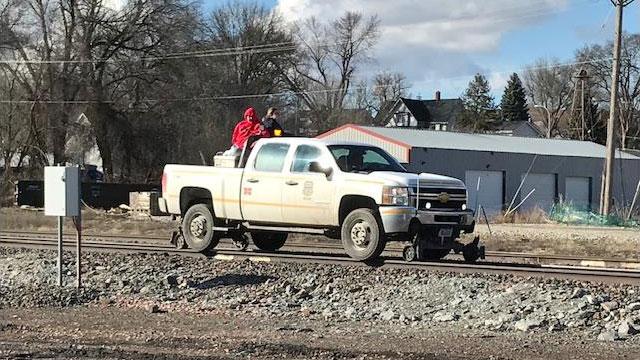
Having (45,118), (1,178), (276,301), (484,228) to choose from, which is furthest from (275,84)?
(276,301)

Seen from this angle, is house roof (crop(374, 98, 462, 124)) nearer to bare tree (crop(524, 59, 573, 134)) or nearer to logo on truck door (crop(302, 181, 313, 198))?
bare tree (crop(524, 59, 573, 134))

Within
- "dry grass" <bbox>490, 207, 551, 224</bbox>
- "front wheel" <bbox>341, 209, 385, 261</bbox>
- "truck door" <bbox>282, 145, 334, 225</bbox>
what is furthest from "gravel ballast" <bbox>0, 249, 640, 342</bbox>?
"dry grass" <bbox>490, 207, 551, 224</bbox>

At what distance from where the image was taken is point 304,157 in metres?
15.2

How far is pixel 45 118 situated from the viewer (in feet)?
180

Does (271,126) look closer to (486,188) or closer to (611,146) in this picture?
(611,146)

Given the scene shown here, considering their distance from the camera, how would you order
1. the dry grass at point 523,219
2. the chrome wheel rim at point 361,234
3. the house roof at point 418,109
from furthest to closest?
the house roof at point 418,109, the dry grass at point 523,219, the chrome wheel rim at point 361,234

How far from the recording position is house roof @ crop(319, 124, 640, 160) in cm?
4838

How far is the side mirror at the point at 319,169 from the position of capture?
14.7 meters

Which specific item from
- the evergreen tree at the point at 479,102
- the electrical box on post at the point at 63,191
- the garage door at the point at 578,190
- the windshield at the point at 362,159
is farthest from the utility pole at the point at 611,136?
the evergreen tree at the point at 479,102

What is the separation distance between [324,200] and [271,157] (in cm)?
144

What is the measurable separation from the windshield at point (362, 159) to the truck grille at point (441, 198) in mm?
1178

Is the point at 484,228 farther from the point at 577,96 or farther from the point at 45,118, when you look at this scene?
the point at 577,96

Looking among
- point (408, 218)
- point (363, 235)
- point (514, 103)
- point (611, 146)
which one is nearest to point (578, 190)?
point (611, 146)

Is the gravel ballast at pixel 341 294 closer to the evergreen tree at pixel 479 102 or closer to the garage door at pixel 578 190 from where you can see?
the garage door at pixel 578 190
